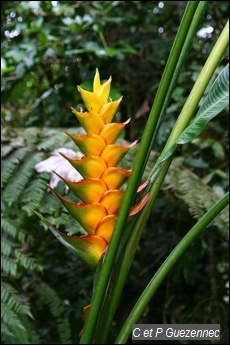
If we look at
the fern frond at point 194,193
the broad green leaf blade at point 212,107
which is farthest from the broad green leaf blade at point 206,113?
the fern frond at point 194,193

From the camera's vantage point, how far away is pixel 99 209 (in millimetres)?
503

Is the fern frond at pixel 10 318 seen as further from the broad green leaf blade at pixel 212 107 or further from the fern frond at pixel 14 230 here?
the broad green leaf blade at pixel 212 107

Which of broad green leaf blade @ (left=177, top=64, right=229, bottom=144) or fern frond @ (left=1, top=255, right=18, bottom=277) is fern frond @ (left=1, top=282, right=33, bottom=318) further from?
broad green leaf blade @ (left=177, top=64, right=229, bottom=144)

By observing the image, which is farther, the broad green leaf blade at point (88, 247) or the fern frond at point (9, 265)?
the fern frond at point (9, 265)

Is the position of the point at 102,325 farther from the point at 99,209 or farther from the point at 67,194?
the point at 67,194

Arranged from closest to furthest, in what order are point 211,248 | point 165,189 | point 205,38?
point 165,189, point 211,248, point 205,38

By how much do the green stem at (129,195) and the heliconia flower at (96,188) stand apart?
0.03 meters

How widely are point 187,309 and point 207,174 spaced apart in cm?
39

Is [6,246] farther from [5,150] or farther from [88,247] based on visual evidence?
[88,247]

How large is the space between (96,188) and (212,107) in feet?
0.51

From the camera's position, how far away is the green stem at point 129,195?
0.47 m

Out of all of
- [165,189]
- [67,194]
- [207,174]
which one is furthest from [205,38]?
[67,194]

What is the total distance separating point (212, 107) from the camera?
1.81 feet

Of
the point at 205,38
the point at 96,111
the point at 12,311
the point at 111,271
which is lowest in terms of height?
the point at 12,311
